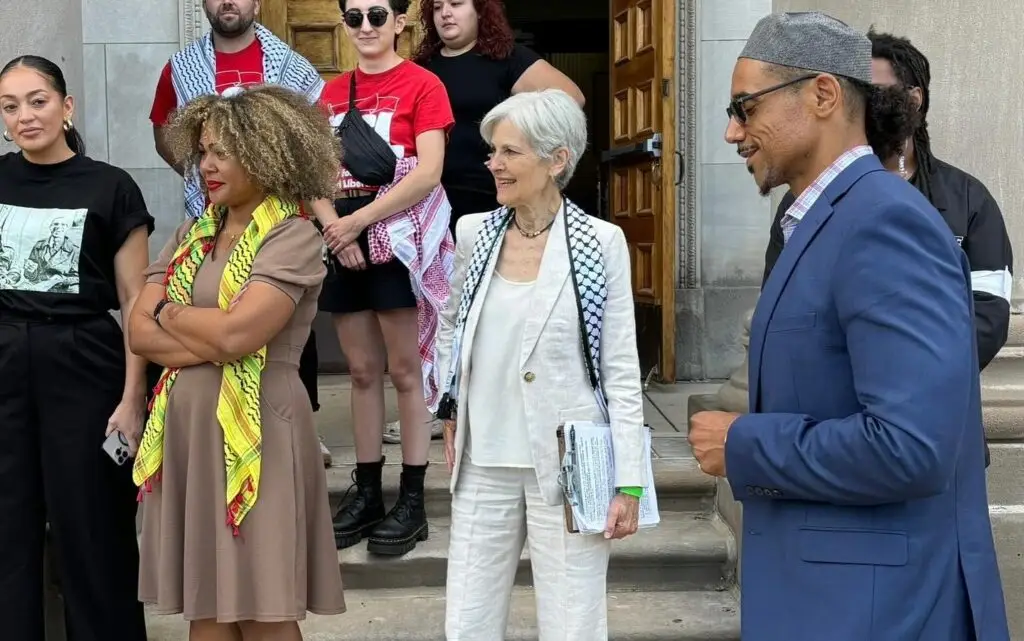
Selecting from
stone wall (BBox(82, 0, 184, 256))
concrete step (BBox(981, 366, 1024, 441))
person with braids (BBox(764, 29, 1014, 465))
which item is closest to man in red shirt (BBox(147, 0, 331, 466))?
stone wall (BBox(82, 0, 184, 256))

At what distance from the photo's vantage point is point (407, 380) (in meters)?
3.86

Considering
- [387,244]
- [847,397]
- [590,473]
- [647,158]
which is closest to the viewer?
[847,397]

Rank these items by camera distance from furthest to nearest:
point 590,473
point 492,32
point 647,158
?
point 647,158 → point 492,32 → point 590,473

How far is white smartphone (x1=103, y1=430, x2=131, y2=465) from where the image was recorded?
3.23 metres

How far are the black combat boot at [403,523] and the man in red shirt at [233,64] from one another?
0.61 metres

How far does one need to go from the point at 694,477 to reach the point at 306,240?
2297 millimetres

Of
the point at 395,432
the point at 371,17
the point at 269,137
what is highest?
the point at 371,17

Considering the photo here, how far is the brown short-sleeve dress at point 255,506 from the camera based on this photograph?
2.81 m

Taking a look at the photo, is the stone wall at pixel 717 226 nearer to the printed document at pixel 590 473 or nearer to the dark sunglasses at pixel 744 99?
the printed document at pixel 590 473

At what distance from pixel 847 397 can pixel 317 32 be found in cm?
551

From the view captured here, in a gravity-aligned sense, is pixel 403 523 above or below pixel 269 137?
below

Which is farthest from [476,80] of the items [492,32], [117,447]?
[117,447]

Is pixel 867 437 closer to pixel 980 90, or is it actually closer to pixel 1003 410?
pixel 1003 410

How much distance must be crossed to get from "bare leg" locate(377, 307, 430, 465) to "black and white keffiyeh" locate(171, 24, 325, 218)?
2.99 ft
